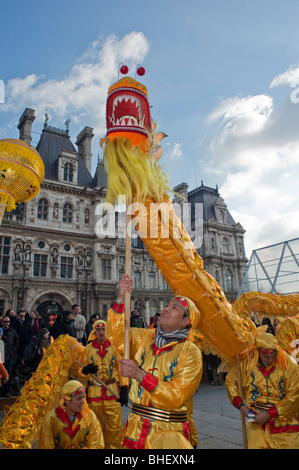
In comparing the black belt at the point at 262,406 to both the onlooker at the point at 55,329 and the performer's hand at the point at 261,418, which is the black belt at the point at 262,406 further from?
the onlooker at the point at 55,329

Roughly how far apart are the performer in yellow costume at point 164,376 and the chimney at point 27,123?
1018 inches

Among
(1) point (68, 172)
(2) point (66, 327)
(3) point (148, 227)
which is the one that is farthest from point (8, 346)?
(1) point (68, 172)

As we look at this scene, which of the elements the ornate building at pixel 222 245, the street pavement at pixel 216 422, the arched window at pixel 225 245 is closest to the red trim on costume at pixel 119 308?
the street pavement at pixel 216 422

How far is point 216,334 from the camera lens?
12.2ft

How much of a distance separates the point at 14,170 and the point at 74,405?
3.11 m

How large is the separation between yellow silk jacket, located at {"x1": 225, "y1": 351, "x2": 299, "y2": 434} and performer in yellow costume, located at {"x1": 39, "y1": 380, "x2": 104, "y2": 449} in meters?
1.73

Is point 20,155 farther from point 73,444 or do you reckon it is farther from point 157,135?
point 73,444

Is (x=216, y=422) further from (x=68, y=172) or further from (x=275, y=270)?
(x=68, y=172)

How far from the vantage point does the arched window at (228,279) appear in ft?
113

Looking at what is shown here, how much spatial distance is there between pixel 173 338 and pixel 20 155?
332cm

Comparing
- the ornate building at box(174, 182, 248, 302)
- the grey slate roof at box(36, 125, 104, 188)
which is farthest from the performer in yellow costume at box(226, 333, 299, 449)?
the ornate building at box(174, 182, 248, 302)

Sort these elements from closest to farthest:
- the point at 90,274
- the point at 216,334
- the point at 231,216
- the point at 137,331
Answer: the point at 137,331
the point at 216,334
the point at 90,274
the point at 231,216

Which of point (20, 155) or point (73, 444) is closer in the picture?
point (73, 444)
